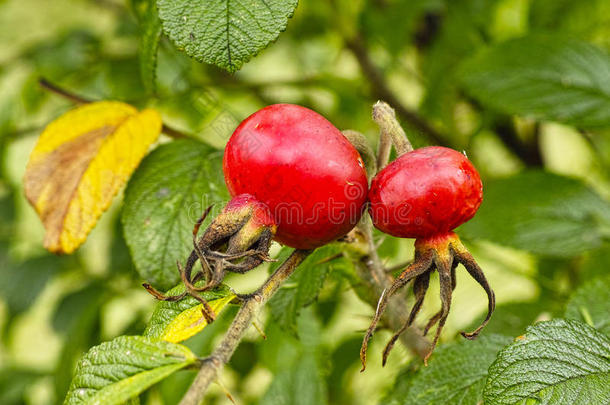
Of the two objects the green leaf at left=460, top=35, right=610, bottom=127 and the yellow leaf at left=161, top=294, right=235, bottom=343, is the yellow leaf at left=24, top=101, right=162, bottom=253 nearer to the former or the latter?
the yellow leaf at left=161, top=294, right=235, bottom=343

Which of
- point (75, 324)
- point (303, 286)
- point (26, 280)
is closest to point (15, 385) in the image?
point (26, 280)

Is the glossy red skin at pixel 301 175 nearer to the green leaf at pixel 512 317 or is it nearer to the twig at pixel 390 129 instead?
the twig at pixel 390 129

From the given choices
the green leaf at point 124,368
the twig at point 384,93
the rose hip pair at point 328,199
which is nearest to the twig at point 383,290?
the rose hip pair at point 328,199

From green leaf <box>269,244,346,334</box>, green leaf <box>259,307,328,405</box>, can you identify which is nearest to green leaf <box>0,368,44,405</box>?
green leaf <box>259,307,328,405</box>

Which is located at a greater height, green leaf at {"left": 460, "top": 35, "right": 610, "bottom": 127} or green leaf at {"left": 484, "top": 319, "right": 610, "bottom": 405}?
green leaf at {"left": 484, "top": 319, "right": 610, "bottom": 405}

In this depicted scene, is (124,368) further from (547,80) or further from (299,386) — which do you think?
(547,80)

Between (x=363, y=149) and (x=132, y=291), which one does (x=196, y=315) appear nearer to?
(x=363, y=149)
